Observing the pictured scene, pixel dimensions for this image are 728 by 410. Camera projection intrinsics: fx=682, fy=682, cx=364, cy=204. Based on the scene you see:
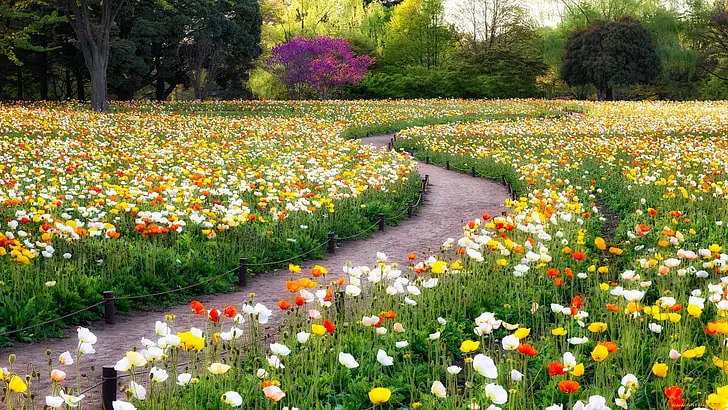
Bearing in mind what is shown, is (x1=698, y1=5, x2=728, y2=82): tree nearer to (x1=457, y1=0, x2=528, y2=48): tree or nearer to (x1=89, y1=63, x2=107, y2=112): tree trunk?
(x1=457, y1=0, x2=528, y2=48): tree

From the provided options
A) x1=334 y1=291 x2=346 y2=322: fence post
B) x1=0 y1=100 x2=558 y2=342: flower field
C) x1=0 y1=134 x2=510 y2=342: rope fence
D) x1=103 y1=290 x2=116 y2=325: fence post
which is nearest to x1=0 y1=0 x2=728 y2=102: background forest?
x1=0 y1=100 x2=558 y2=342: flower field

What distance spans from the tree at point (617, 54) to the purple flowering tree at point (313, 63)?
19.4m

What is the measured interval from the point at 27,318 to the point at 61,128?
46.5ft

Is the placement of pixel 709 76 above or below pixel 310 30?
below

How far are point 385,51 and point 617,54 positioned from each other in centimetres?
1903

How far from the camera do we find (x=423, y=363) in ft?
14.8

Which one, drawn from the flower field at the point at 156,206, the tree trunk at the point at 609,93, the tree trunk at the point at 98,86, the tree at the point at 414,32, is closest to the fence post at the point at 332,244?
the flower field at the point at 156,206

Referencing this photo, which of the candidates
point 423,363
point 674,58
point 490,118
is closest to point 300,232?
point 423,363

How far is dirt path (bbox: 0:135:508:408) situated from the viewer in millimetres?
5184

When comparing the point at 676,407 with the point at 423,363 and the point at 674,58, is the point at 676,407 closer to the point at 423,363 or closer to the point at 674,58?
the point at 423,363

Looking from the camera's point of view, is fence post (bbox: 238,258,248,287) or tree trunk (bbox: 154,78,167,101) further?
tree trunk (bbox: 154,78,167,101)

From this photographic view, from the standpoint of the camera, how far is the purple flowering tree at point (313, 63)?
1743 inches

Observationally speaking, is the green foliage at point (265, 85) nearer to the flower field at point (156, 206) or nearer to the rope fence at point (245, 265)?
the flower field at point (156, 206)

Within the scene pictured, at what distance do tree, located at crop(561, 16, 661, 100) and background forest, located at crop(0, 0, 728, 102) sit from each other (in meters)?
0.10
